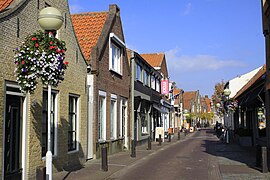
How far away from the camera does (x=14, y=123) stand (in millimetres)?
9969

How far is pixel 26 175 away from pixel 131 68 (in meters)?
15.4

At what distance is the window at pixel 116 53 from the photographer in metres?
19.8

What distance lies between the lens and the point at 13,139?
9.91m

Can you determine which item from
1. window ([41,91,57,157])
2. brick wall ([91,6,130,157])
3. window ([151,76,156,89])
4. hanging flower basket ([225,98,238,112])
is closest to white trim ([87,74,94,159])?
brick wall ([91,6,130,157])

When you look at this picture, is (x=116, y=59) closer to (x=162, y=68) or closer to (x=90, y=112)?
(x=90, y=112)

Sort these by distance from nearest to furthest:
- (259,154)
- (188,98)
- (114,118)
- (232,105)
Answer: (259,154)
(114,118)
(232,105)
(188,98)

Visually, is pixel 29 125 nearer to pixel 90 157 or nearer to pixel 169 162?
pixel 90 157

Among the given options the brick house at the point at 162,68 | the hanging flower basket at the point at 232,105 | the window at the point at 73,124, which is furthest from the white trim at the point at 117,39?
the brick house at the point at 162,68

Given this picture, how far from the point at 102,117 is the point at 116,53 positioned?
447 cm

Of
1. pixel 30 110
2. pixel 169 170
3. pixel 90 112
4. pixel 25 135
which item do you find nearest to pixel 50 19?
pixel 30 110

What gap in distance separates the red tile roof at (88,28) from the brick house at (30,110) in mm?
3463

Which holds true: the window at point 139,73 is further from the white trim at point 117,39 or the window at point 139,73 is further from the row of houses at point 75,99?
the white trim at point 117,39

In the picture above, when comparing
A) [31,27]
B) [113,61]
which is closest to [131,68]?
[113,61]

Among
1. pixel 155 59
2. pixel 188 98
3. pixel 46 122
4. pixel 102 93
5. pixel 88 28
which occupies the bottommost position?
pixel 46 122
